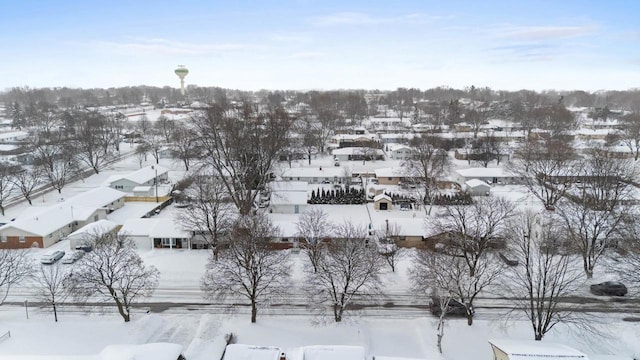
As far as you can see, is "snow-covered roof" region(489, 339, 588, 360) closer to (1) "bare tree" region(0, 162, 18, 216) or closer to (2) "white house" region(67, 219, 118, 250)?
(2) "white house" region(67, 219, 118, 250)

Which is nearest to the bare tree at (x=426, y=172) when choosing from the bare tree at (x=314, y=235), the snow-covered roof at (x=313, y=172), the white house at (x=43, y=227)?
the snow-covered roof at (x=313, y=172)

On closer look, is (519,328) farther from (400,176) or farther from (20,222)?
(20,222)

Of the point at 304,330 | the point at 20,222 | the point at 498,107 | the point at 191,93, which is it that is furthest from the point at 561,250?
the point at 191,93

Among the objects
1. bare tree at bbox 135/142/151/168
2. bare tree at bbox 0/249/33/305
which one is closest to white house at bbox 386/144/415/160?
bare tree at bbox 135/142/151/168

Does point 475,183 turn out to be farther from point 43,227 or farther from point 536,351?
point 43,227

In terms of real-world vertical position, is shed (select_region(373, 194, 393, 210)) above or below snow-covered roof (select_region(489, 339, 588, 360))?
above

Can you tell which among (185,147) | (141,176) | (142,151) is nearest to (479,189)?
(185,147)
